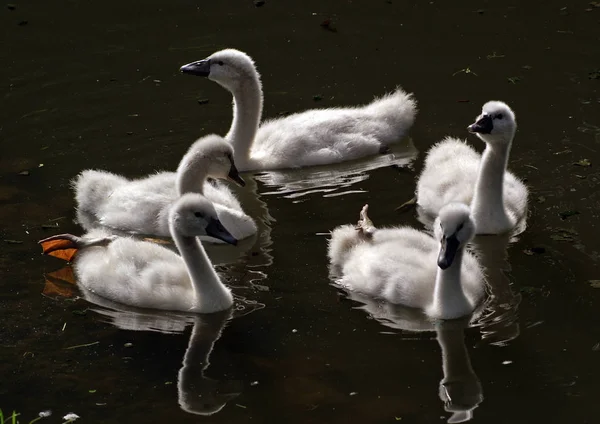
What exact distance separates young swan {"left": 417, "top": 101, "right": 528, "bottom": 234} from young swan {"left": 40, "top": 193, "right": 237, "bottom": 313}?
2.03m

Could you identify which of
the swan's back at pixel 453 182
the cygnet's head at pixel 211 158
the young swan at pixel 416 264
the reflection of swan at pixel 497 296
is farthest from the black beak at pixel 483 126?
the cygnet's head at pixel 211 158

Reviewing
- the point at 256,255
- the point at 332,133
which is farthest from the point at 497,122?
the point at 256,255

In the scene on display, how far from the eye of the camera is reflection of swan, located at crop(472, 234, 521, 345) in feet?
24.1

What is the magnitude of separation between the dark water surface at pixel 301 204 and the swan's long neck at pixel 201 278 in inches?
5.0

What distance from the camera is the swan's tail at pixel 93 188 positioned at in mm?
9070

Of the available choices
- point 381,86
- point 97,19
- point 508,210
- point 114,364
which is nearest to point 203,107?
point 381,86

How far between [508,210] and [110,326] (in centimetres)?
308

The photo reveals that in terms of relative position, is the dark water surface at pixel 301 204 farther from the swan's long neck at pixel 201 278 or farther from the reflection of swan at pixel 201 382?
the swan's long neck at pixel 201 278

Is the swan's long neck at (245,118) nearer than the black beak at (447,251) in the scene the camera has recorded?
No

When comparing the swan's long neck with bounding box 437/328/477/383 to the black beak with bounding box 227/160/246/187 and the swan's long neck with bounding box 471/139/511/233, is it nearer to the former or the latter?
the swan's long neck with bounding box 471/139/511/233

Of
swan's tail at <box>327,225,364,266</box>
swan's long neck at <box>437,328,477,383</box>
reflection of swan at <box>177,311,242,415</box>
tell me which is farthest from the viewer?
swan's tail at <box>327,225,364,266</box>

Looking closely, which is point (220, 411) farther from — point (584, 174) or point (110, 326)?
point (584, 174)

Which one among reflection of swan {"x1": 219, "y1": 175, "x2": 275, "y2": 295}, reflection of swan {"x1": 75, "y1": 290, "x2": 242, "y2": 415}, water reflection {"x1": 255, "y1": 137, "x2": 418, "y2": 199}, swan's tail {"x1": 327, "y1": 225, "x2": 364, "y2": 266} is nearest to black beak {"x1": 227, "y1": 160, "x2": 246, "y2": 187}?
reflection of swan {"x1": 219, "y1": 175, "x2": 275, "y2": 295}

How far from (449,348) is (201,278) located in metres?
1.63
